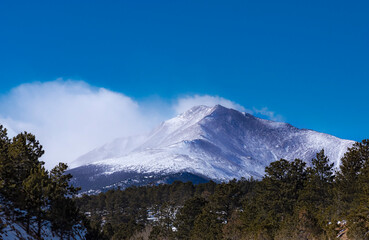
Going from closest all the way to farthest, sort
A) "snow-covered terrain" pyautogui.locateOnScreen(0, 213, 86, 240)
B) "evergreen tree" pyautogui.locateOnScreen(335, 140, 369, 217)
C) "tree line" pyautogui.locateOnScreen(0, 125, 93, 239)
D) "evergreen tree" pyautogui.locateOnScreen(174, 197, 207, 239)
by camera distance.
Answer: "snow-covered terrain" pyautogui.locateOnScreen(0, 213, 86, 240), "tree line" pyautogui.locateOnScreen(0, 125, 93, 239), "evergreen tree" pyautogui.locateOnScreen(335, 140, 369, 217), "evergreen tree" pyautogui.locateOnScreen(174, 197, 207, 239)

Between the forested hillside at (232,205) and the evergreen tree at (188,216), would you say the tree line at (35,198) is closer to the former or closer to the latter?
the forested hillside at (232,205)

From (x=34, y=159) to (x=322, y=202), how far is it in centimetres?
3074

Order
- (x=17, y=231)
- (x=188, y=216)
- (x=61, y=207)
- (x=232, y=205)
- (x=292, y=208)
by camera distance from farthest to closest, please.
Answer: (x=188, y=216), (x=232, y=205), (x=292, y=208), (x=61, y=207), (x=17, y=231)

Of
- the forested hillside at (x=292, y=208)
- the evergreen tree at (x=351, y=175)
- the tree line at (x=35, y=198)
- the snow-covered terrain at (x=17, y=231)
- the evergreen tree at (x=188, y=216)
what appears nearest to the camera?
the snow-covered terrain at (x=17, y=231)

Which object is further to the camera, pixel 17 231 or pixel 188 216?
pixel 188 216

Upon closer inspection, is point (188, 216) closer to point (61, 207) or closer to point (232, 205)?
point (232, 205)

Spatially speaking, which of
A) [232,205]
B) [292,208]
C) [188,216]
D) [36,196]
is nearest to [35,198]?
[36,196]

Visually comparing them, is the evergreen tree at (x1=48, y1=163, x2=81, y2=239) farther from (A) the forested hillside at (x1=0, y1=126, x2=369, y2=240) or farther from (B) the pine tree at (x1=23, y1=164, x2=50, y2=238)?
(B) the pine tree at (x1=23, y1=164, x2=50, y2=238)

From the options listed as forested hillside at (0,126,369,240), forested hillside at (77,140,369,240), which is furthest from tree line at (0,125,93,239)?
forested hillside at (77,140,369,240)

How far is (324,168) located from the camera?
4519cm

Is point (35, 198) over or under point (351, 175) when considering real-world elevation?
under

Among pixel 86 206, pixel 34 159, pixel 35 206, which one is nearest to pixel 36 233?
pixel 35 206

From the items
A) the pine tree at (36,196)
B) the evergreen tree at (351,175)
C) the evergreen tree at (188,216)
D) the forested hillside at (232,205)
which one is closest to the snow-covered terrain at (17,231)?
the forested hillside at (232,205)

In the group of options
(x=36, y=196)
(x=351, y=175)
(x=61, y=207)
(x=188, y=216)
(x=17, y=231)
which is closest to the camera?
(x=17, y=231)
